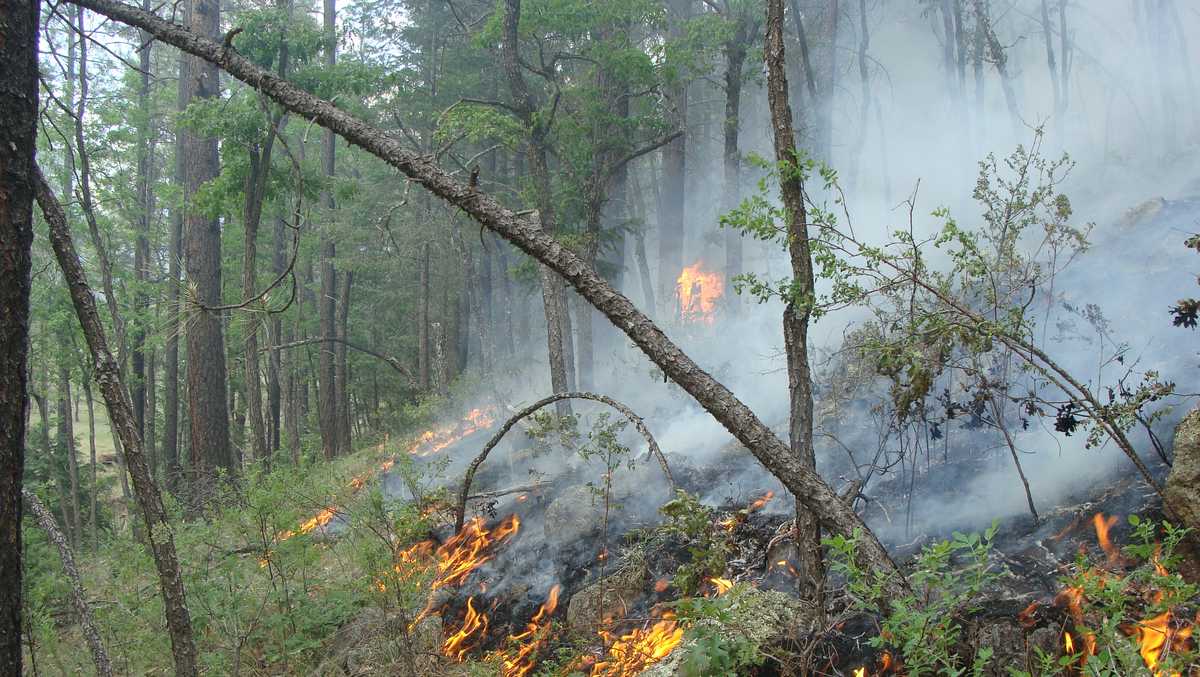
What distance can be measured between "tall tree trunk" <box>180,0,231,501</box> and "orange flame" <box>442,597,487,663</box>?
6166 millimetres

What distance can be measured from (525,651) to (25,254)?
4.97m

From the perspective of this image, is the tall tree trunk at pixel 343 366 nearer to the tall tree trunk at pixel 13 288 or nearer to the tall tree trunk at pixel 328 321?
the tall tree trunk at pixel 328 321

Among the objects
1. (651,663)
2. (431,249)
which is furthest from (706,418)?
(431,249)

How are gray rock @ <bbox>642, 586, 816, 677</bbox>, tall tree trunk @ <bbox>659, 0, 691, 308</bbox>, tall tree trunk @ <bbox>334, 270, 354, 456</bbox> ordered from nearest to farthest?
gray rock @ <bbox>642, 586, 816, 677</bbox> < tall tree trunk @ <bbox>659, 0, 691, 308</bbox> < tall tree trunk @ <bbox>334, 270, 354, 456</bbox>

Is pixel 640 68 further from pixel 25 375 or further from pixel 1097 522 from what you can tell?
pixel 25 375

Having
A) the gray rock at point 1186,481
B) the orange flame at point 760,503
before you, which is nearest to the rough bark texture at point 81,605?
the orange flame at point 760,503

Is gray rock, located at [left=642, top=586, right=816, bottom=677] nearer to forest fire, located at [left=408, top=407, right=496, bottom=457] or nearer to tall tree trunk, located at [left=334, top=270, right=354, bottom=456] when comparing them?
forest fire, located at [left=408, top=407, right=496, bottom=457]

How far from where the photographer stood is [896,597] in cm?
432

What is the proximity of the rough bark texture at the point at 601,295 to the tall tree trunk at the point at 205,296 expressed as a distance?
766 cm

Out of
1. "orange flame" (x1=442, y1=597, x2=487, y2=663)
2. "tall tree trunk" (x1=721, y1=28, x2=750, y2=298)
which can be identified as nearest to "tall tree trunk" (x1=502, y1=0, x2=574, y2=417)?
"orange flame" (x1=442, y1=597, x2=487, y2=663)

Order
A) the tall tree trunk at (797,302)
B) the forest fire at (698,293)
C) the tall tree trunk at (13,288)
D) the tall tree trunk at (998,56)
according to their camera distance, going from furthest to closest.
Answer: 1. the tall tree trunk at (998,56)
2. the forest fire at (698,293)
3. the tall tree trunk at (797,302)
4. the tall tree trunk at (13,288)

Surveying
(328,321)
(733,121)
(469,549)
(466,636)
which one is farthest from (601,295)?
(328,321)

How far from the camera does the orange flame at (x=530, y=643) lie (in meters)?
6.45

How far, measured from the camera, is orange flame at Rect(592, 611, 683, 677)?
5.37m
